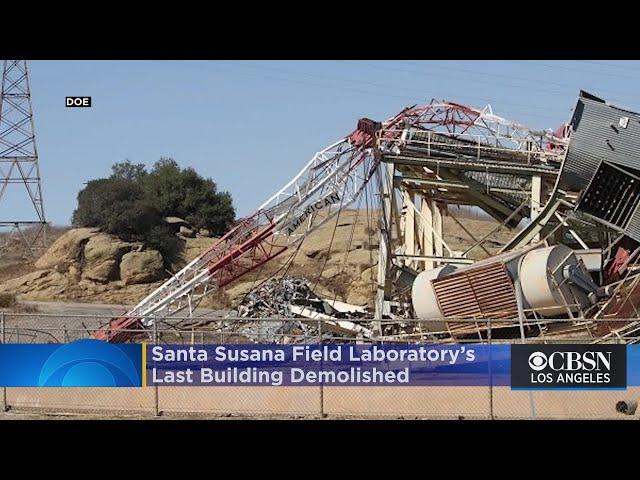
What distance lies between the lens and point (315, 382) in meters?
21.8

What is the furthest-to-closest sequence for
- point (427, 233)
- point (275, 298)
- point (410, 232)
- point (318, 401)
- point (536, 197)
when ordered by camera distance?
point (275, 298) → point (427, 233) → point (410, 232) → point (536, 197) → point (318, 401)

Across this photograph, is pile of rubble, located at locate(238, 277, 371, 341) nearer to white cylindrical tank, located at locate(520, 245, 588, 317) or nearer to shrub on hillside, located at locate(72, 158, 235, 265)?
white cylindrical tank, located at locate(520, 245, 588, 317)

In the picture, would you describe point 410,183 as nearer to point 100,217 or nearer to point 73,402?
point 73,402

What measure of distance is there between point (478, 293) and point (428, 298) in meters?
2.02

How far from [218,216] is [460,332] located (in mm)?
44504

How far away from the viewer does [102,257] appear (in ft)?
200

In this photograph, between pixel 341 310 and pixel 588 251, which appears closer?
pixel 588 251

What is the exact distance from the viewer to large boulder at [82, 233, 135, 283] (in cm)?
5984

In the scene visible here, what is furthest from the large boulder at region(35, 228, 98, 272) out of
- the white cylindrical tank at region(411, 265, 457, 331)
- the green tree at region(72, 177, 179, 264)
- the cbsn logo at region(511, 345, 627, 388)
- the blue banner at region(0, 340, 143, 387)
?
the cbsn logo at region(511, 345, 627, 388)

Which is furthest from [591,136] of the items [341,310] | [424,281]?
[341,310]

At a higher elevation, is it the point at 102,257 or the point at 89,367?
the point at 102,257

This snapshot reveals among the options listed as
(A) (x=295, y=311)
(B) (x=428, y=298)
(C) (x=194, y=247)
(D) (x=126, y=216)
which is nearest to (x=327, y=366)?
(B) (x=428, y=298)

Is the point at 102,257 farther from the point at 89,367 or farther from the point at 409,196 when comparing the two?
the point at 89,367

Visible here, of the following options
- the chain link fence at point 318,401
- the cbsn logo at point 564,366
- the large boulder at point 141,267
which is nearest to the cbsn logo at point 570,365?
the cbsn logo at point 564,366
